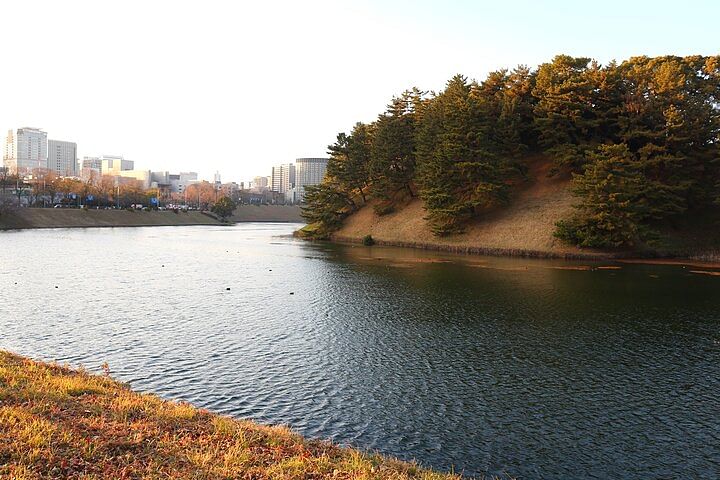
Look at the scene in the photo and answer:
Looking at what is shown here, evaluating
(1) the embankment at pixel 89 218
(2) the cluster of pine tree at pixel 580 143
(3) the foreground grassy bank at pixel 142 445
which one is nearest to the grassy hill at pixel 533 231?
(2) the cluster of pine tree at pixel 580 143

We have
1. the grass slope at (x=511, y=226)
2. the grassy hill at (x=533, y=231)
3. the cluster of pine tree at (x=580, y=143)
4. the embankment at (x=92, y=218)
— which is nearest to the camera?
the cluster of pine tree at (x=580, y=143)

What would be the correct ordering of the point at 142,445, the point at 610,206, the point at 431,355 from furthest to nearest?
the point at 610,206 < the point at 431,355 < the point at 142,445

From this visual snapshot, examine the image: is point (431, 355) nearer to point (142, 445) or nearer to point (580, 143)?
point (142, 445)

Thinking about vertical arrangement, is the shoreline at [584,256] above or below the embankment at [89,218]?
below

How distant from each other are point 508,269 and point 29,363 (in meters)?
38.5

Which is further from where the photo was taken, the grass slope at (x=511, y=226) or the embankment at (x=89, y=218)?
the embankment at (x=89, y=218)

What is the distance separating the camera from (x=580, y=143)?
67125 millimetres

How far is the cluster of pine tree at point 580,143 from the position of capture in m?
55.2

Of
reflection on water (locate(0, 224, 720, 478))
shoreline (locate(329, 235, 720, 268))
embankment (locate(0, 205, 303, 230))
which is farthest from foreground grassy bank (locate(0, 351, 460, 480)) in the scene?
embankment (locate(0, 205, 303, 230))

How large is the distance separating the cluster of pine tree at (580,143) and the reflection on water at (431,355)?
18821 mm

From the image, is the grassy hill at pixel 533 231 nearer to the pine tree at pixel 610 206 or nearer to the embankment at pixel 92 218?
the pine tree at pixel 610 206

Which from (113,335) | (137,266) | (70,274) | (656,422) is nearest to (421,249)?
(137,266)

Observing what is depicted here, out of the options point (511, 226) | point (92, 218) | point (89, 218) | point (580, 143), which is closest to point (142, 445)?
point (511, 226)

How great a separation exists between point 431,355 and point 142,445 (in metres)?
11.8
